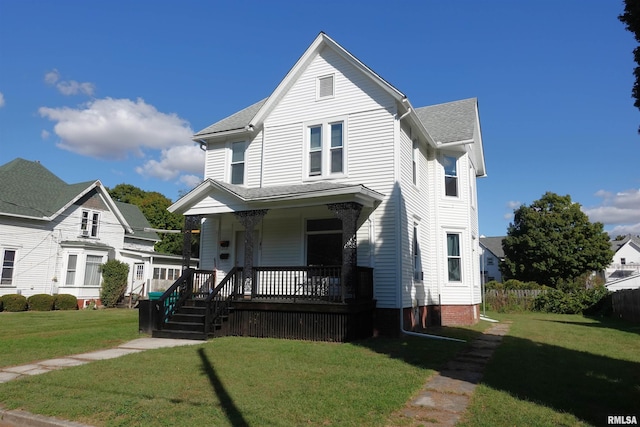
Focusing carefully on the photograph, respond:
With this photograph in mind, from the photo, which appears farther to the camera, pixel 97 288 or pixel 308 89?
pixel 97 288

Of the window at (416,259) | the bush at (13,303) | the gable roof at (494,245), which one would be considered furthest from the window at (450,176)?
the gable roof at (494,245)

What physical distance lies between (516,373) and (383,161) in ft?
23.9

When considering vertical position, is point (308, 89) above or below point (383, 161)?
above

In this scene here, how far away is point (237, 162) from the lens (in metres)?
15.9

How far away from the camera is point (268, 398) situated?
5859 mm

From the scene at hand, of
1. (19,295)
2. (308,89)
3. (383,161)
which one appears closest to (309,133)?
(308,89)

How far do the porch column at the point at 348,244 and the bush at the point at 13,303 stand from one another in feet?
65.2

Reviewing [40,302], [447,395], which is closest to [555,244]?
[447,395]

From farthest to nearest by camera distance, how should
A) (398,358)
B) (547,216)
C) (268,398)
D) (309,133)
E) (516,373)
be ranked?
(547,216) < (309,133) < (398,358) < (516,373) < (268,398)

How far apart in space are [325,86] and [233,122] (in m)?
4.07

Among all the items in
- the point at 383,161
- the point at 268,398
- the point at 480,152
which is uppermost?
the point at 480,152

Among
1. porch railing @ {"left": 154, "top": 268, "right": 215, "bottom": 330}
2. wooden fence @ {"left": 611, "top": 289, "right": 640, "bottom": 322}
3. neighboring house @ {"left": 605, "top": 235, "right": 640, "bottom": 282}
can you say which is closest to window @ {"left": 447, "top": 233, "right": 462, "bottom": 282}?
porch railing @ {"left": 154, "top": 268, "right": 215, "bottom": 330}

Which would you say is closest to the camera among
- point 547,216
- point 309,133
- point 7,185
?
point 309,133

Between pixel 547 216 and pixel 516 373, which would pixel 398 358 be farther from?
pixel 547 216
